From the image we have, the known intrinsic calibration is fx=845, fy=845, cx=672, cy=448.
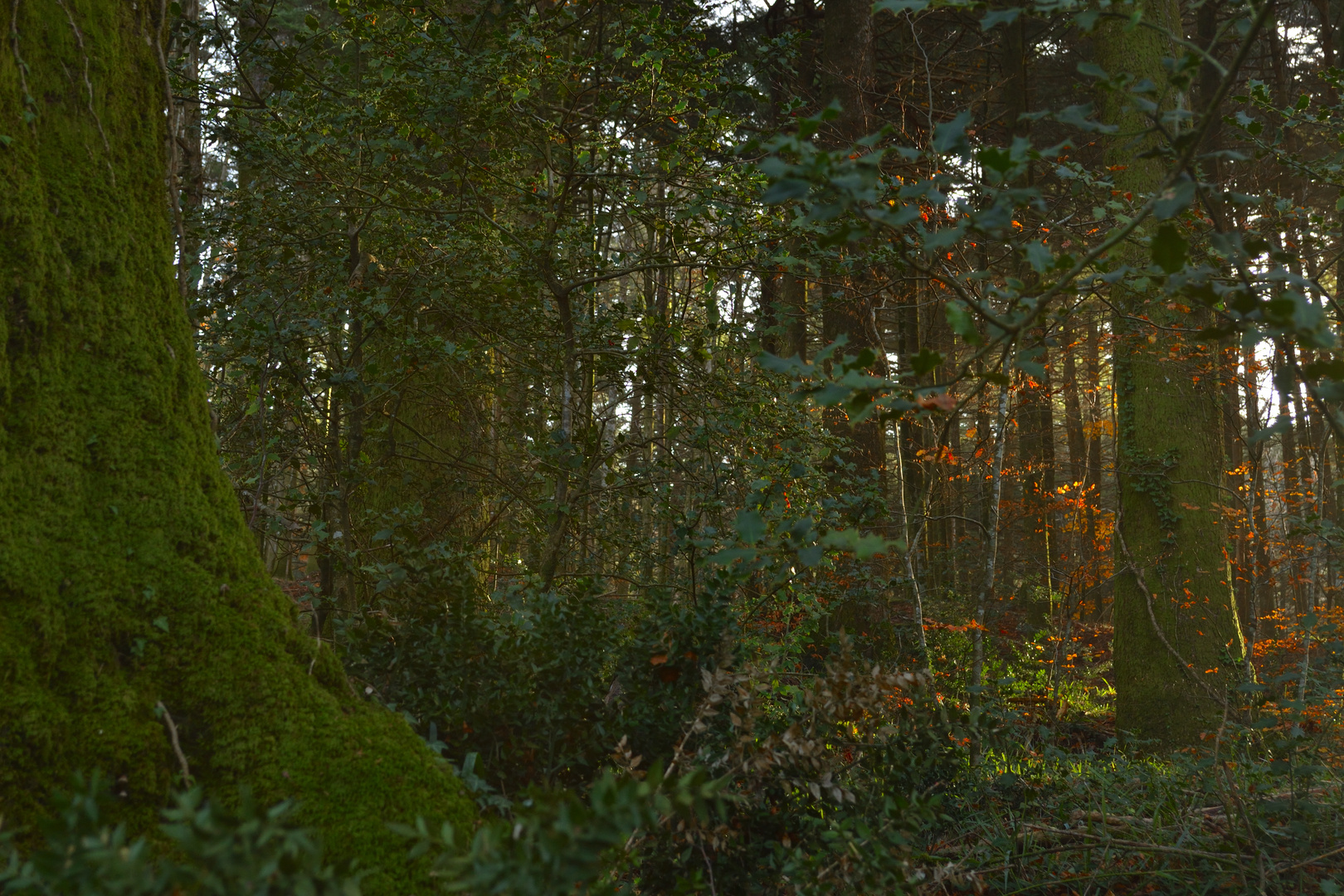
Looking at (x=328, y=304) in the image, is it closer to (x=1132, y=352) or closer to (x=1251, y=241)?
(x=1251, y=241)

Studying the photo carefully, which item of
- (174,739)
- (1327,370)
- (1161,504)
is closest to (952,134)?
(1327,370)

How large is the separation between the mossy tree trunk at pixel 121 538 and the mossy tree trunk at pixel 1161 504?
272 inches

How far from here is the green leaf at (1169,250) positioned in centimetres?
153

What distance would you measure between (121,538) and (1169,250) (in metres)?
2.48

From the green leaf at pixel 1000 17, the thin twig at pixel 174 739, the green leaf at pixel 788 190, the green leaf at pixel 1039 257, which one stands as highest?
the green leaf at pixel 1000 17

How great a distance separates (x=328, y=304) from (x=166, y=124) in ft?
6.10

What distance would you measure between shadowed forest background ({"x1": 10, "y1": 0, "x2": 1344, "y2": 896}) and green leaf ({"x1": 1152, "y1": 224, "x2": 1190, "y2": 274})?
0.04ft

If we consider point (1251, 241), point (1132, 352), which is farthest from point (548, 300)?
point (1132, 352)

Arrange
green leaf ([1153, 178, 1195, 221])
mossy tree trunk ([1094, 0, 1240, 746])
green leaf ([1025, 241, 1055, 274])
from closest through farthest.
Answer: green leaf ([1153, 178, 1195, 221])
green leaf ([1025, 241, 1055, 274])
mossy tree trunk ([1094, 0, 1240, 746])

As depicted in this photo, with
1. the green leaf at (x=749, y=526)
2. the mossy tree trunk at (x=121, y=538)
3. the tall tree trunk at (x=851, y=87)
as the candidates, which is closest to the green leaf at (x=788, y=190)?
the green leaf at (x=749, y=526)

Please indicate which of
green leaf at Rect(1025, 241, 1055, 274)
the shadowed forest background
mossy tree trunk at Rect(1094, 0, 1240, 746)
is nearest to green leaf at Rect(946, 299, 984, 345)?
the shadowed forest background

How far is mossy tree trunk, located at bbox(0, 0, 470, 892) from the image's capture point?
1.92m

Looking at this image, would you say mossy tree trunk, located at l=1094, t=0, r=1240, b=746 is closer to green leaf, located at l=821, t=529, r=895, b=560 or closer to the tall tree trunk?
the tall tree trunk

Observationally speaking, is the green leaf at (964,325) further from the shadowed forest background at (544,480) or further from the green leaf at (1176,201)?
the green leaf at (1176,201)
